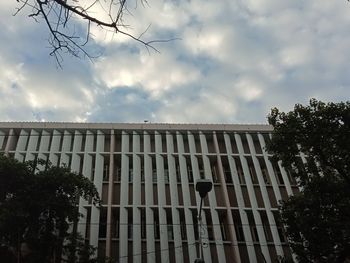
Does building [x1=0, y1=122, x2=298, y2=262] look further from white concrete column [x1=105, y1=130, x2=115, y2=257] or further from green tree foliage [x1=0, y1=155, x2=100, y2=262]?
green tree foliage [x1=0, y1=155, x2=100, y2=262]

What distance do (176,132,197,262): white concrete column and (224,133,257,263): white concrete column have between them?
2.19 m

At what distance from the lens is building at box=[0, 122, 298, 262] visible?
45.6 ft

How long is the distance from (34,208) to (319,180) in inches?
344

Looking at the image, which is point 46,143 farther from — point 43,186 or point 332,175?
point 332,175

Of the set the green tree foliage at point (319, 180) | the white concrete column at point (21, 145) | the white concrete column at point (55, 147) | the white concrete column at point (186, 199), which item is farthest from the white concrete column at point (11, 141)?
the green tree foliage at point (319, 180)

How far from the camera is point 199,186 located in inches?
300

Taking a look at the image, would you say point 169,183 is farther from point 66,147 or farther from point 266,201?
point 66,147

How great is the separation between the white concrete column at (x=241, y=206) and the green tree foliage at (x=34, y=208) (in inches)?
275

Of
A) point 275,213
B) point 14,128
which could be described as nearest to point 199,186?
point 275,213

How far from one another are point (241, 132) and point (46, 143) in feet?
32.4

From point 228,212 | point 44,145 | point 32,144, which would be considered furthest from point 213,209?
point 32,144

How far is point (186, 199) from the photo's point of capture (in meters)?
15.1

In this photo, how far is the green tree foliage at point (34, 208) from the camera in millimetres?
9875

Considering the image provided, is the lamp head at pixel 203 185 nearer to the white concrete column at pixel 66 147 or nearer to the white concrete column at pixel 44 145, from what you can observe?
the white concrete column at pixel 66 147
